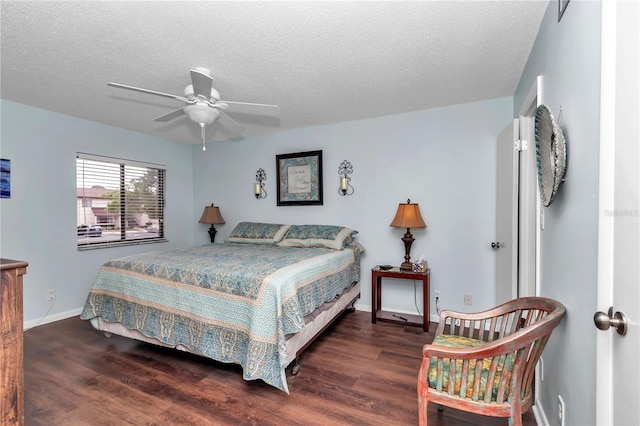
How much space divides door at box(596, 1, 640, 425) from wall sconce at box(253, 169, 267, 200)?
388 centimetres

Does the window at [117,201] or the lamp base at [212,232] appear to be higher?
the window at [117,201]

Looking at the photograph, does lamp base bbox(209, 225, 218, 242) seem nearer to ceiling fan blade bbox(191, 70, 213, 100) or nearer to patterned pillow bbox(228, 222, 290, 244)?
patterned pillow bbox(228, 222, 290, 244)

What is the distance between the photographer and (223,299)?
2.18 m

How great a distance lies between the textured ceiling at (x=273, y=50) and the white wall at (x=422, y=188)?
0.34 meters

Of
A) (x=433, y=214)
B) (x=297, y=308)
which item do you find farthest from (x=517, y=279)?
(x=297, y=308)

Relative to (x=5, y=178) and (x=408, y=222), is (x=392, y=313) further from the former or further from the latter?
(x=5, y=178)

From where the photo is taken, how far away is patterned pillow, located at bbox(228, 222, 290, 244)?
387 cm

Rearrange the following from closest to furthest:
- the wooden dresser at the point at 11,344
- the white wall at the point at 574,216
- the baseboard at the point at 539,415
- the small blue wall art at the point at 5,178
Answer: the white wall at the point at 574,216 < the wooden dresser at the point at 11,344 < the baseboard at the point at 539,415 < the small blue wall art at the point at 5,178

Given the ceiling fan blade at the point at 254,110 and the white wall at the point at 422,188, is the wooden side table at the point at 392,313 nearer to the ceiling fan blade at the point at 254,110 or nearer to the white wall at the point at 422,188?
the white wall at the point at 422,188

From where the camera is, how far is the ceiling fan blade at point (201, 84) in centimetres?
198

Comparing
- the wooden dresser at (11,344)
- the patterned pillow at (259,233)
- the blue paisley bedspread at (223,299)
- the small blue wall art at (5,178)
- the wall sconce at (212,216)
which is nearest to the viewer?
the wooden dresser at (11,344)

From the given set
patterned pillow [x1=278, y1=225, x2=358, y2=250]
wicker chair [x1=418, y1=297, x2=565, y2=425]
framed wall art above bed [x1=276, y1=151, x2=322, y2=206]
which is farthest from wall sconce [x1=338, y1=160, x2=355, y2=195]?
wicker chair [x1=418, y1=297, x2=565, y2=425]

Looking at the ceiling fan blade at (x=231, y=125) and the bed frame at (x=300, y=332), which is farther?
the ceiling fan blade at (x=231, y=125)

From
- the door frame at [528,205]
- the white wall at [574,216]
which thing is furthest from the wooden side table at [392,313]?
the white wall at [574,216]
